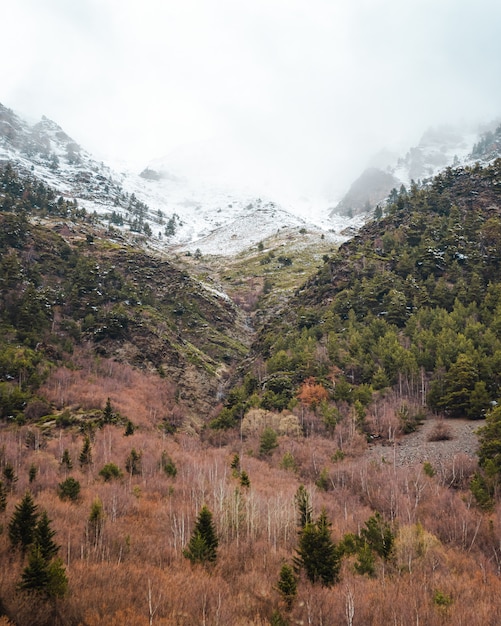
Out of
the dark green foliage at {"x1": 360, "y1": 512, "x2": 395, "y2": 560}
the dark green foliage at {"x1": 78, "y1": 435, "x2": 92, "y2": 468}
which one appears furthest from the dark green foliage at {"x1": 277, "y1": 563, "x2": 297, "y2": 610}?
the dark green foliage at {"x1": 78, "y1": 435, "x2": 92, "y2": 468}

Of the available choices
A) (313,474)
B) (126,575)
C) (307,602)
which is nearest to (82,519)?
(126,575)

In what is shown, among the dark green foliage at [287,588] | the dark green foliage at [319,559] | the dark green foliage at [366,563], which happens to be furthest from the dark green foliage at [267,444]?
the dark green foliage at [287,588]

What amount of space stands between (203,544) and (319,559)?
5.22 meters

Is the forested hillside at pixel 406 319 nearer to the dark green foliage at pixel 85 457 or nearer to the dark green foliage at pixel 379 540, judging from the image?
the dark green foliage at pixel 85 457

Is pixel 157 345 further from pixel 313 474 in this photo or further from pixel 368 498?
pixel 368 498

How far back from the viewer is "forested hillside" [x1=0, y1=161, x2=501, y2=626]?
1486 cm

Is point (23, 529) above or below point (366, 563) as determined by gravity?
above

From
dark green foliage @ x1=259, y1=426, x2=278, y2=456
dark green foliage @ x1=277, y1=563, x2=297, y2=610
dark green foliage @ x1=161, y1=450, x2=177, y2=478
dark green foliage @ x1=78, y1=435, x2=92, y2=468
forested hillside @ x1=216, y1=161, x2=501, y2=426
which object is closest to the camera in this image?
dark green foliage @ x1=277, y1=563, x2=297, y2=610

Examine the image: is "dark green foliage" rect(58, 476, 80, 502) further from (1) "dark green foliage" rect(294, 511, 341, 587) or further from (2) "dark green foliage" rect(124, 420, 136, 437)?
(2) "dark green foliage" rect(124, 420, 136, 437)

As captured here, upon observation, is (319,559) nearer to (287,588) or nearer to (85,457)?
(287,588)

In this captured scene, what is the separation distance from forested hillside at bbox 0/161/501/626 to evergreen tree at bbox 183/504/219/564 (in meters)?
0.09

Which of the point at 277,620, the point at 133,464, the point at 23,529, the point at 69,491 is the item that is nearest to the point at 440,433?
the point at 133,464

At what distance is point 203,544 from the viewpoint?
18.2 m

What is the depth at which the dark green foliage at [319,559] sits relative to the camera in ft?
54.8
